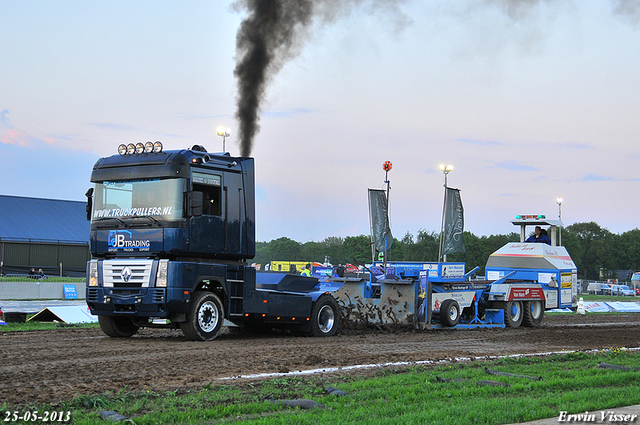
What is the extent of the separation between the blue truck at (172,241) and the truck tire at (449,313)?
581 centimetres

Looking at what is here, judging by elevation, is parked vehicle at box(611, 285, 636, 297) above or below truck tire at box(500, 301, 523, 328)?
below

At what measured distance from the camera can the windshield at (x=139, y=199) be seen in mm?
12750

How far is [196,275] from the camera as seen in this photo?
1298 cm

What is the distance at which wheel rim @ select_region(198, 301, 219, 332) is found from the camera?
43.4ft

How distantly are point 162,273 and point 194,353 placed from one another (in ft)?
6.64

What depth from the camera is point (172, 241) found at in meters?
12.5

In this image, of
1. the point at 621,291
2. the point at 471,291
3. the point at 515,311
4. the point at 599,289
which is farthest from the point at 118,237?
the point at 621,291

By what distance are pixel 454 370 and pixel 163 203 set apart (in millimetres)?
6051

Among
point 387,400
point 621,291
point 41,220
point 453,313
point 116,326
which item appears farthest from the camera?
point 621,291

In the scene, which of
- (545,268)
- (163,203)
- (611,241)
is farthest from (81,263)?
(611,241)

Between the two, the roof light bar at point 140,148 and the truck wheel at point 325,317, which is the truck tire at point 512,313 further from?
the roof light bar at point 140,148

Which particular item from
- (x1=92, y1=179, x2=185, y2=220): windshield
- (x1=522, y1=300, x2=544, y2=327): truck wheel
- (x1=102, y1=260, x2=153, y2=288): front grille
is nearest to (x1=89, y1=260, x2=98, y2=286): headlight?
(x1=102, y1=260, x2=153, y2=288): front grille

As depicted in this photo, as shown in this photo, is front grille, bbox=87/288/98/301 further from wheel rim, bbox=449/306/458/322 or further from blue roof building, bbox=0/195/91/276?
blue roof building, bbox=0/195/91/276

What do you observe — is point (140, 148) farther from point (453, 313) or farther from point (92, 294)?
point (453, 313)
